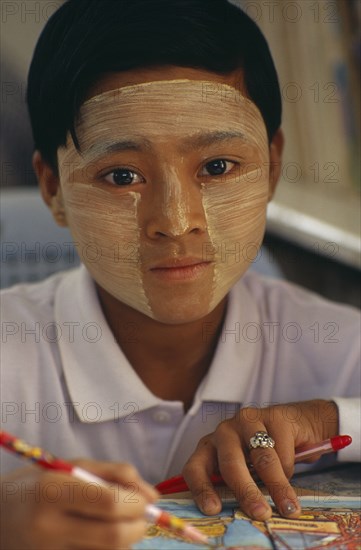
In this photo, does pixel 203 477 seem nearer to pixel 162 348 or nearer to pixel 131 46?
pixel 162 348

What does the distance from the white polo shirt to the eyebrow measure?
0.76 feet

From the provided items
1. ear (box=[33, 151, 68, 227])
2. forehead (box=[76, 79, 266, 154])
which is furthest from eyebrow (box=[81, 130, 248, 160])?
ear (box=[33, 151, 68, 227])

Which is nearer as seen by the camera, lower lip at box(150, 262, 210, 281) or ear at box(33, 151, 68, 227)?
lower lip at box(150, 262, 210, 281)

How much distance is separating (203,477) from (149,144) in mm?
339

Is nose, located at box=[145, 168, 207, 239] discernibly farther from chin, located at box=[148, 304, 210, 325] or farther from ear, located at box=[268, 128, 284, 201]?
ear, located at box=[268, 128, 284, 201]

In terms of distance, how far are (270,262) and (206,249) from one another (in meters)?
0.62

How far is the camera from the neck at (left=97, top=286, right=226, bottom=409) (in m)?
1.02

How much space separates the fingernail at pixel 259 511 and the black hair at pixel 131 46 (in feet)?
1.41

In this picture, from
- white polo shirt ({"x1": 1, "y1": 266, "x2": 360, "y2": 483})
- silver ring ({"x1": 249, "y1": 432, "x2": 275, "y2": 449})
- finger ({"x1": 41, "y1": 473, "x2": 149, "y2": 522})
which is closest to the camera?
finger ({"x1": 41, "y1": 473, "x2": 149, "y2": 522})

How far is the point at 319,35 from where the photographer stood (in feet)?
→ 6.01

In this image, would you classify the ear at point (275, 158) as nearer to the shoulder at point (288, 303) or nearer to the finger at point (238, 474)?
the shoulder at point (288, 303)

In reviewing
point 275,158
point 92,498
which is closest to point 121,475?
point 92,498

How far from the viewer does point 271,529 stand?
27.9 inches

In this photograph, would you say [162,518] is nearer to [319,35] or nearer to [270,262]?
[270,262]
